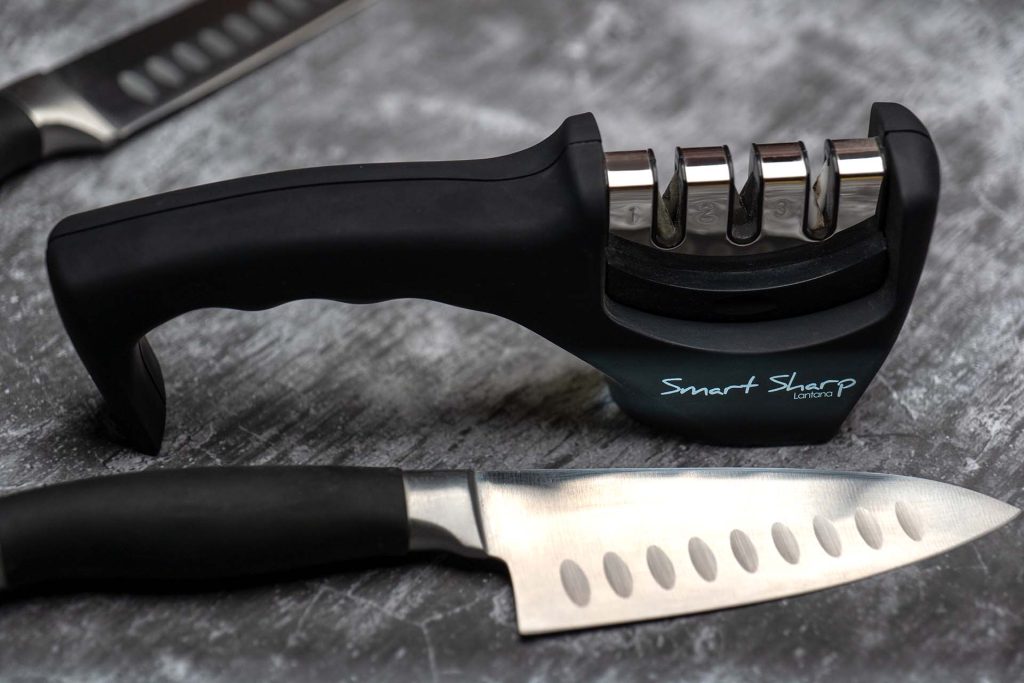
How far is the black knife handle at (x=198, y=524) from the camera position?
56cm

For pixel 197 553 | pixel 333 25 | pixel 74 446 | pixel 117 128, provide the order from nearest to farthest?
pixel 197 553
pixel 74 446
pixel 117 128
pixel 333 25

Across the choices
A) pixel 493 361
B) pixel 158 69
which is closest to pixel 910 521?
pixel 493 361

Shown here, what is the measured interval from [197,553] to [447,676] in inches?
5.3

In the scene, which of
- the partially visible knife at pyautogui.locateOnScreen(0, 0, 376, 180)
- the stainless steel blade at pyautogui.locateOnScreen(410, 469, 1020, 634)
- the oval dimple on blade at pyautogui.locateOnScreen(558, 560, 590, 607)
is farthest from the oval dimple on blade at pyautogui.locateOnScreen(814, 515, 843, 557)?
the partially visible knife at pyautogui.locateOnScreen(0, 0, 376, 180)

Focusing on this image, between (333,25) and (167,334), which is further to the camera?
(333,25)

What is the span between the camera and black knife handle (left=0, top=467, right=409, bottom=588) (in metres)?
0.56

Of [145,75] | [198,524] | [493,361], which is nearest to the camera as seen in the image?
[198,524]

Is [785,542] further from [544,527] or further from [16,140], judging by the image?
[16,140]

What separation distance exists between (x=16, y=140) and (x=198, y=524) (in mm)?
402

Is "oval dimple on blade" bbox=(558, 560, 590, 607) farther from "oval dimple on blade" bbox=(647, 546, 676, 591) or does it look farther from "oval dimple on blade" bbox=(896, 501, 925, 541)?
"oval dimple on blade" bbox=(896, 501, 925, 541)

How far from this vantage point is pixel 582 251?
0.58 meters

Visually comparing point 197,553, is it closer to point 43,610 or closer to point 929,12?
point 43,610

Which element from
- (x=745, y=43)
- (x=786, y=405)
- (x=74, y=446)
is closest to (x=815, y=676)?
(x=786, y=405)

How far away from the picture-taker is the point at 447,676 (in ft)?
1.89
